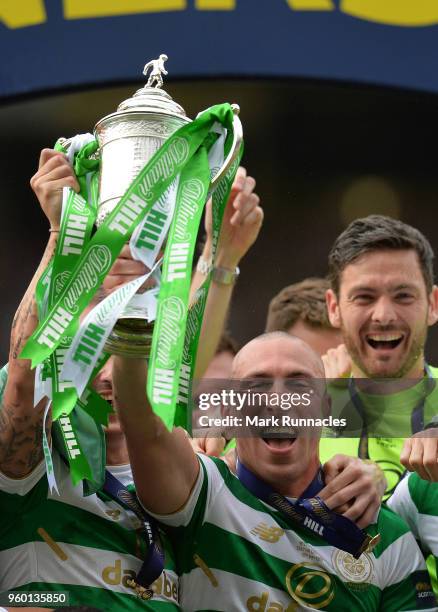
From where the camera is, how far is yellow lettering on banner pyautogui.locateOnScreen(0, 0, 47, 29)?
441 centimetres

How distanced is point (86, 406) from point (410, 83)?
280 centimetres

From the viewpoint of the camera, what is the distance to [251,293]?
414cm

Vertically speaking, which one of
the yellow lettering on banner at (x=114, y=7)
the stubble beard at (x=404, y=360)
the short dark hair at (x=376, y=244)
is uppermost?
the yellow lettering on banner at (x=114, y=7)

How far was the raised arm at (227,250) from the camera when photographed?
3650mm

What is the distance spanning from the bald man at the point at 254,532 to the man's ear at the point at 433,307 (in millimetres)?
1076

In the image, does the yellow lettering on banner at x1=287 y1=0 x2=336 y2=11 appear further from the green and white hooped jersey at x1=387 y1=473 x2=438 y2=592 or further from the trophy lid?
the green and white hooped jersey at x1=387 y1=473 x2=438 y2=592

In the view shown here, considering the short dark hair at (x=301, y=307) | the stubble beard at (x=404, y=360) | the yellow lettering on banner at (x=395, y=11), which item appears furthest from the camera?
the yellow lettering on banner at (x=395, y=11)

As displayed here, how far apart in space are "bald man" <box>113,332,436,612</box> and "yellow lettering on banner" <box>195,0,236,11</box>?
8.22 ft

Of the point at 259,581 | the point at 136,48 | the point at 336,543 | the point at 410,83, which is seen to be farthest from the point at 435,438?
the point at 136,48

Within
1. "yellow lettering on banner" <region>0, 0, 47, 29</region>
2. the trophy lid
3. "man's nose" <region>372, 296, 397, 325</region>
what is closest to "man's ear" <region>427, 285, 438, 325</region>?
"man's nose" <region>372, 296, 397, 325</region>

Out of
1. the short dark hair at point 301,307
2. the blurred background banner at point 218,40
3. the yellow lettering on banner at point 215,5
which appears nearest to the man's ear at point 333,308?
the short dark hair at point 301,307

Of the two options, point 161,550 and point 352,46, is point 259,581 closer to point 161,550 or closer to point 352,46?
point 161,550

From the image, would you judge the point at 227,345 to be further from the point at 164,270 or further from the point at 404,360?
the point at 164,270

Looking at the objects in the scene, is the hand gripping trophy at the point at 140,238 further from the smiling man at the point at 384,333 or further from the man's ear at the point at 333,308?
the man's ear at the point at 333,308
